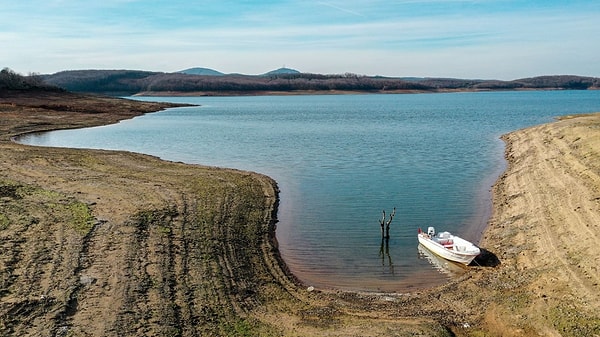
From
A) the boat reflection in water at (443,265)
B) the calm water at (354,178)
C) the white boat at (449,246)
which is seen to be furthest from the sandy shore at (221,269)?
the calm water at (354,178)

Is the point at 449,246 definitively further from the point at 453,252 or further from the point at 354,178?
the point at 354,178

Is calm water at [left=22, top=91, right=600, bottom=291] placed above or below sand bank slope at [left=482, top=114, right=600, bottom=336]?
below

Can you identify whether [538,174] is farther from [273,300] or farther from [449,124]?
[449,124]

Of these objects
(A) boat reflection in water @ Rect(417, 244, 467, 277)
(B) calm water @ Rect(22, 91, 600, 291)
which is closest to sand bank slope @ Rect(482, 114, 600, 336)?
(A) boat reflection in water @ Rect(417, 244, 467, 277)

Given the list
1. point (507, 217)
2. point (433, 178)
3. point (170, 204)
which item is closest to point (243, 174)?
point (170, 204)

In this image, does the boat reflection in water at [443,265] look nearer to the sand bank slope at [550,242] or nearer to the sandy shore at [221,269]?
the sandy shore at [221,269]

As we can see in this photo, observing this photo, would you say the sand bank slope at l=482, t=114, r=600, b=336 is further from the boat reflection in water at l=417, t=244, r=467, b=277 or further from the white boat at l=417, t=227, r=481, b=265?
the boat reflection in water at l=417, t=244, r=467, b=277
